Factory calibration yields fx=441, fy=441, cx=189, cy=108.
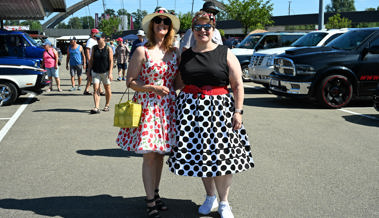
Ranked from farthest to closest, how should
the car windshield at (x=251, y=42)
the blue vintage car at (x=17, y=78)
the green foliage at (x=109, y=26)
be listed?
1. the green foliage at (x=109, y=26)
2. the car windshield at (x=251, y=42)
3. the blue vintage car at (x=17, y=78)

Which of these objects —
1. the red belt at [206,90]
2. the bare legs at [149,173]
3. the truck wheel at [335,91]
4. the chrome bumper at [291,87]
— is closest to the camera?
the red belt at [206,90]

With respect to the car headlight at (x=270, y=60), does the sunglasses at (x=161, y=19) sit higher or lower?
higher

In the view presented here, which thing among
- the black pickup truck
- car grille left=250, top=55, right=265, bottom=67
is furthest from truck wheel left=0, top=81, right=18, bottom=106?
car grille left=250, top=55, right=265, bottom=67

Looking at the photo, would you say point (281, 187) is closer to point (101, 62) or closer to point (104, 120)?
point (104, 120)

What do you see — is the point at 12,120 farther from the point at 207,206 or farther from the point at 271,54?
the point at 271,54

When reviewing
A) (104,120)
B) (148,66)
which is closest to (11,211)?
(148,66)

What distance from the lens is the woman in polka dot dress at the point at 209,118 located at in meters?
3.71

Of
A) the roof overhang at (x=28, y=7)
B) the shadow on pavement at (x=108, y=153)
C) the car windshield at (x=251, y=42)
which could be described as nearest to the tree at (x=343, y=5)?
the roof overhang at (x=28, y=7)

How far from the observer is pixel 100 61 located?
10.1 meters

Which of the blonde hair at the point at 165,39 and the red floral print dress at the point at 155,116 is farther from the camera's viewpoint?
the blonde hair at the point at 165,39

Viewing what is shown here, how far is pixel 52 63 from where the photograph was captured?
569 inches

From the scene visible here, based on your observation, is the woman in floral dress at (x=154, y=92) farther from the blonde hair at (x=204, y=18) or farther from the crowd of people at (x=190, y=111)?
the blonde hair at (x=204, y=18)

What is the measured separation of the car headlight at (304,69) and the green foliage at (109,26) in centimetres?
9235

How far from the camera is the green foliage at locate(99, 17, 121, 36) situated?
100438 mm
